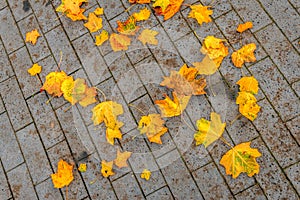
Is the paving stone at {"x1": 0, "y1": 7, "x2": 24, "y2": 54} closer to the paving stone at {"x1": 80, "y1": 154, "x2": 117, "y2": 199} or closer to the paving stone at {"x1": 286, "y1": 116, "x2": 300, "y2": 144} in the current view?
the paving stone at {"x1": 80, "y1": 154, "x2": 117, "y2": 199}

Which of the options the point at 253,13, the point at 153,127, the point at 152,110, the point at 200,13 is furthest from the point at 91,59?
the point at 253,13

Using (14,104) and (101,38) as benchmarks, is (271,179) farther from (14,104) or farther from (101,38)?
(14,104)

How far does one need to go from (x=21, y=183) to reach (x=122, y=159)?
1.01m

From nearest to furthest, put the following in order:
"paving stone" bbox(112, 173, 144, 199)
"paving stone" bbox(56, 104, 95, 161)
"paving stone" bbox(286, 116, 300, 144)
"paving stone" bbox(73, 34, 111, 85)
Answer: "paving stone" bbox(286, 116, 300, 144) → "paving stone" bbox(112, 173, 144, 199) → "paving stone" bbox(56, 104, 95, 161) → "paving stone" bbox(73, 34, 111, 85)

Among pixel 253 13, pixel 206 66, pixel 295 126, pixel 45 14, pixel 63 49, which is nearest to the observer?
pixel 295 126

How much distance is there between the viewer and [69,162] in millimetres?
3352

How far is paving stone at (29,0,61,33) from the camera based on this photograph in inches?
154

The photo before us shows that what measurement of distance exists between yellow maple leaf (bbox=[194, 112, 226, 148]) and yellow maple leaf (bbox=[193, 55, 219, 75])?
412 millimetres

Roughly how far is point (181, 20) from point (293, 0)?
1.10 m

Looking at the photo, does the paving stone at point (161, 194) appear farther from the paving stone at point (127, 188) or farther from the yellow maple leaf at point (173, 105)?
the yellow maple leaf at point (173, 105)

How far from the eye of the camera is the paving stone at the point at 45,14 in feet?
12.8

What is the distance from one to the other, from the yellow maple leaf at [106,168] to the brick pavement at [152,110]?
0.05 metres

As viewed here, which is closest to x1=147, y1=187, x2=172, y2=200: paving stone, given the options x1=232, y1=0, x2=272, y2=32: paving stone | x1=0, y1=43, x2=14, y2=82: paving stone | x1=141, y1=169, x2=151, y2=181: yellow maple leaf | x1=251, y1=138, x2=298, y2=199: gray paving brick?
x1=141, y1=169, x2=151, y2=181: yellow maple leaf

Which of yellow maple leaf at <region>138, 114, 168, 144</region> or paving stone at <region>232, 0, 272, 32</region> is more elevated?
paving stone at <region>232, 0, 272, 32</region>
